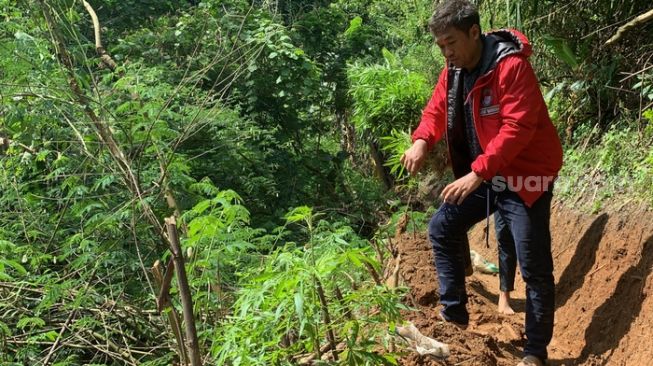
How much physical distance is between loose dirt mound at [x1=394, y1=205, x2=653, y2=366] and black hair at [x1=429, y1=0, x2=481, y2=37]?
1.53 m

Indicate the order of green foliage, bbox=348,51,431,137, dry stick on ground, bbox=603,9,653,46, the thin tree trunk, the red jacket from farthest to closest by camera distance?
the thin tree trunk < green foliage, bbox=348,51,431,137 < dry stick on ground, bbox=603,9,653,46 < the red jacket

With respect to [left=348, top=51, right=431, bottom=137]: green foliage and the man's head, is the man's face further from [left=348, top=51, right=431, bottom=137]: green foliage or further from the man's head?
[left=348, top=51, right=431, bottom=137]: green foliage

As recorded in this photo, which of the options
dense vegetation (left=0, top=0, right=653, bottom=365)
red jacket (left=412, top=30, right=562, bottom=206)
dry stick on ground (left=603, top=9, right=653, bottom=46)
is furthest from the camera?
dry stick on ground (left=603, top=9, right=653, bottom=46)

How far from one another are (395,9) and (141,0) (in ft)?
16.0

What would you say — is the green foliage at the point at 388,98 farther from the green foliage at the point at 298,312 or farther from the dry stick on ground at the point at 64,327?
the green foliage at the point at 298,312

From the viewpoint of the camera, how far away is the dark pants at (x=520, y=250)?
340cm

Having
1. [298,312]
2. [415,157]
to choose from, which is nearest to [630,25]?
[415,157]

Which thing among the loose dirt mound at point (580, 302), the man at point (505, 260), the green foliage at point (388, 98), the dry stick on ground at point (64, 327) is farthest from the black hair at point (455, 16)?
the green foliage at point (388, 98)

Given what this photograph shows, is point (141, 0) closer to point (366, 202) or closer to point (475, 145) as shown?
point (366, 202)

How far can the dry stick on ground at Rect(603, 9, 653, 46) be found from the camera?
4918 mm

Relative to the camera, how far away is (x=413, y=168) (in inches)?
145

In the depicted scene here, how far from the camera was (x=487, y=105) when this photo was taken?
11.3ft

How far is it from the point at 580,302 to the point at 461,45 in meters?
1.99

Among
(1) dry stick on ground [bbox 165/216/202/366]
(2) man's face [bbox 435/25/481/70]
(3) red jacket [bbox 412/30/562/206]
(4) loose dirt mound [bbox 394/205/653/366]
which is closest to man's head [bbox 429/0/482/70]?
(2) man's face [bbox 435/25/481/70]
